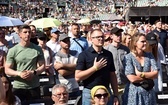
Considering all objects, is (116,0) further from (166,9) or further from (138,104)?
(138,104)

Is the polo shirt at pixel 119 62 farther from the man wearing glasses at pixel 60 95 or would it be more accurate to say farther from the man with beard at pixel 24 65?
the man wearing glasses at pixel 60 95

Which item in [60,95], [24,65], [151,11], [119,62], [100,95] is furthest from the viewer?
[151,11]

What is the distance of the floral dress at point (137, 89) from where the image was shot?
16.0ft

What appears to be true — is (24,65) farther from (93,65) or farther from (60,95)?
(93,65)

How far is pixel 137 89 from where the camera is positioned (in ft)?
16.1

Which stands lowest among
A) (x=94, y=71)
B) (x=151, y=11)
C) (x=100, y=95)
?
(x=151, y=11)

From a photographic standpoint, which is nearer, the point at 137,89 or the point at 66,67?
the point at 137,89

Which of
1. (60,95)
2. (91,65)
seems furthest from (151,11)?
(60,95)

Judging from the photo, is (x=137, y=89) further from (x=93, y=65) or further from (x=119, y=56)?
(x=119, y=56)

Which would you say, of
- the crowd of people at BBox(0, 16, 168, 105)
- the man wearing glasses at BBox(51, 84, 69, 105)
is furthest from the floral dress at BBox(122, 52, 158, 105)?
the man wearing glasses at BBox(51, 84, 69, 105)

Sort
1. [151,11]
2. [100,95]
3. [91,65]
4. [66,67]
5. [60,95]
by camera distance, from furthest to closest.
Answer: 1. [151,11]
2. [66,67]
3. [91,65]
4. [60,95]
5. [100,95]

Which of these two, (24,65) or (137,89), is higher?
(24,65)

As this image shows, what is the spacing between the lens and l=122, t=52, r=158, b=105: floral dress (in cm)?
488

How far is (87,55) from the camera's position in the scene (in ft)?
16.0
